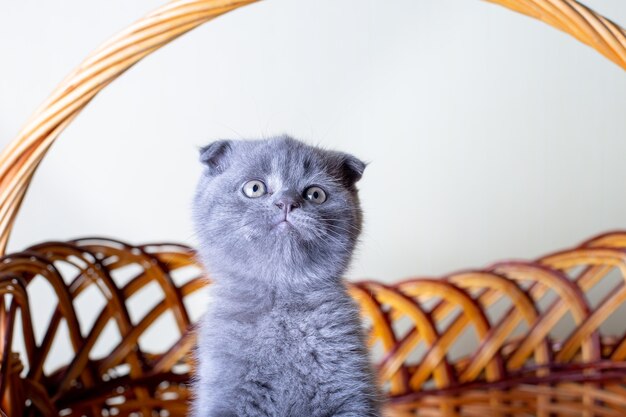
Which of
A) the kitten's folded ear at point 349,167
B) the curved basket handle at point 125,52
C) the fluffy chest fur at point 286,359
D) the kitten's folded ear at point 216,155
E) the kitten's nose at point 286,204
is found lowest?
the fluffy chest fur at point 286,359

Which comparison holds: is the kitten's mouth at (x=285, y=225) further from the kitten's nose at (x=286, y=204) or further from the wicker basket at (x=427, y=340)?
the wicker basket at (x=427, y=340)

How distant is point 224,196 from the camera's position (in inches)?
28.5

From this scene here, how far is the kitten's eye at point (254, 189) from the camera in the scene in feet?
2.34

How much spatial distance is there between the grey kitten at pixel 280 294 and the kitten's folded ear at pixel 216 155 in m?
0.02

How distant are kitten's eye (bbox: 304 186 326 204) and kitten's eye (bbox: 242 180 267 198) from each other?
40 millimetres

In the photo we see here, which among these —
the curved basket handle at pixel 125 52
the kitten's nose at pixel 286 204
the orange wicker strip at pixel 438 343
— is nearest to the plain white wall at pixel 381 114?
the orange wicker strip at pixel 438 343

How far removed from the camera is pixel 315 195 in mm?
721

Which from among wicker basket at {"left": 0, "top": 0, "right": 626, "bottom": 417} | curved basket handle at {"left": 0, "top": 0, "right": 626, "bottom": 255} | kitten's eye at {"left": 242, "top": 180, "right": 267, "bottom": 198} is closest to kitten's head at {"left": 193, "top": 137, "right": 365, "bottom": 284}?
kitten's eye at {"left": 242, "top": 180, "right": 267, "bottom": 198}

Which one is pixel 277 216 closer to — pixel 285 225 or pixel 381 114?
pixel 285 225

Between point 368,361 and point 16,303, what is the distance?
42 cm

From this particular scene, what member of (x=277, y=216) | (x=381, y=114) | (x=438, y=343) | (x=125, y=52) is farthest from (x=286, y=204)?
(x=381, y=114)

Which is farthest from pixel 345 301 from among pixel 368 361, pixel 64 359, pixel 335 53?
pixel 64 359

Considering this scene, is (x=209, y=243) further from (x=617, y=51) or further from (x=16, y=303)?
(x=617, y=51)

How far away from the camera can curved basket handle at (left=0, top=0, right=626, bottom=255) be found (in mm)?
763
